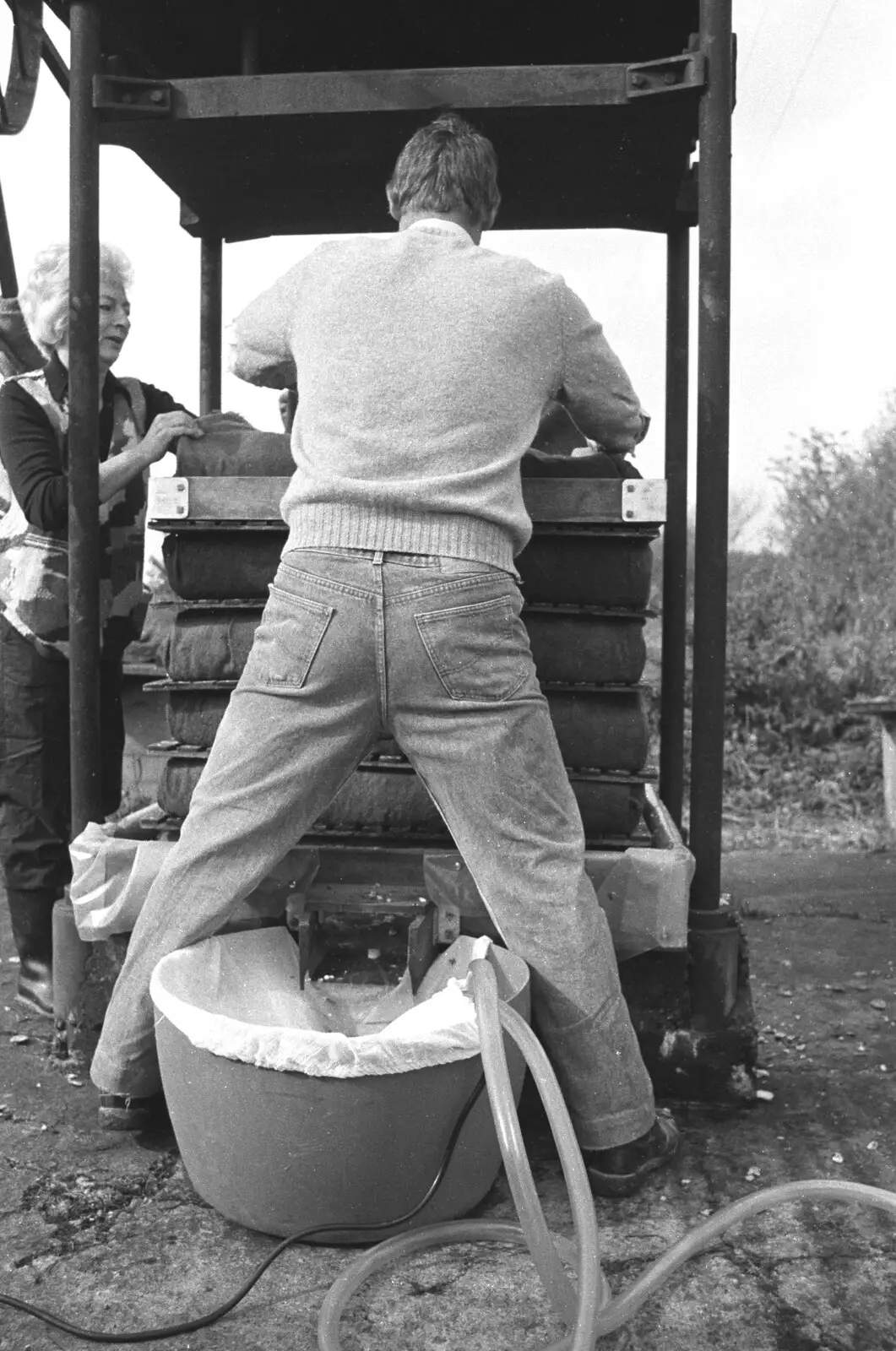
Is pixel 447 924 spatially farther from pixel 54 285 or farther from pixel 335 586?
pixel 54 285

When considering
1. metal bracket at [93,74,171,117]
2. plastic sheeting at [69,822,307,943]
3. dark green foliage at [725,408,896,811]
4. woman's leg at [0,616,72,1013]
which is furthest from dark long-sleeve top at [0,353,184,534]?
dark green foliage at [725,408,896,811]

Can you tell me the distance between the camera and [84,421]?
10.8 ft

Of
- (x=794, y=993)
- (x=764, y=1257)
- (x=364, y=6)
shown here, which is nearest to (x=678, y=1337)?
(x=764, y=1257)

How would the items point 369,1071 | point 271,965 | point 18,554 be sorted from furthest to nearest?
point 18,554
point 271,965
point 369,1071

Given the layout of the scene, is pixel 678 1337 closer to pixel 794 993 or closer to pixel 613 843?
pixel 613 843

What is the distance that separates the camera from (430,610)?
2535 millimetres

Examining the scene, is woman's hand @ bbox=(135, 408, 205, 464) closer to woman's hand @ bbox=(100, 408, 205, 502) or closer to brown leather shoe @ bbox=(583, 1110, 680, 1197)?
woman's hand @ bbox=(100, 408, 205, 502)

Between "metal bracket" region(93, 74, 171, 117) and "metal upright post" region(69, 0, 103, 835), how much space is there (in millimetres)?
35

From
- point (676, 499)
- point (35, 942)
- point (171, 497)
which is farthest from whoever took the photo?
point (676, 499)

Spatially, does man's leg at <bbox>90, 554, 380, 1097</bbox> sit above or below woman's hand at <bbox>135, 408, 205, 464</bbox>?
below

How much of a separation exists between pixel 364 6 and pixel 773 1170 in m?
3.21

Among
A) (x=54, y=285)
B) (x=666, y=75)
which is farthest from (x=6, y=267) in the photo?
(x=666, y=75)

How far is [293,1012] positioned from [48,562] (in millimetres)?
1417

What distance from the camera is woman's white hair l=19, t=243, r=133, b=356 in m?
3.65
